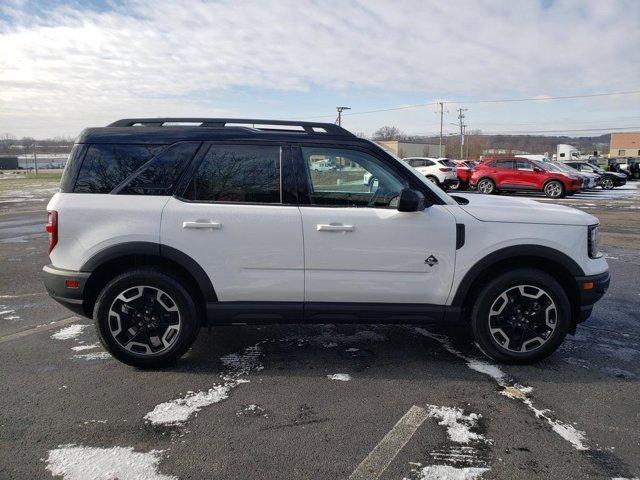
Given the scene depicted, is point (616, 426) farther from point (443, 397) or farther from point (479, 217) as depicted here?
point (479, 217)

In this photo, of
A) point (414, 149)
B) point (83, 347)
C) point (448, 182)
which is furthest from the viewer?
point (414, 149)

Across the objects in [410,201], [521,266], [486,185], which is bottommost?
[521,266]

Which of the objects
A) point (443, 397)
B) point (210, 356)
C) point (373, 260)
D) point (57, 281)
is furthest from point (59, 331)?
point (443, 397)

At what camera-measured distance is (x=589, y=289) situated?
3783 millimetres

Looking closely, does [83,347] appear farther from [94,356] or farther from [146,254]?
[146,254]

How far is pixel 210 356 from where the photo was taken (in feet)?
13.5

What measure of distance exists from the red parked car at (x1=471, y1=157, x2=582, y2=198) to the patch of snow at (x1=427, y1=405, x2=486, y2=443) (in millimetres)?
20039

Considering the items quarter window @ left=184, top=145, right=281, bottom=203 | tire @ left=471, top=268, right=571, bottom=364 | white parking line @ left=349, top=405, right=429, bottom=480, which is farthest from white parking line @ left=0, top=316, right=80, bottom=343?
tire @ left=471, top=268, right=571, bottom=364

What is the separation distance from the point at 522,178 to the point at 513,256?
63.8ft

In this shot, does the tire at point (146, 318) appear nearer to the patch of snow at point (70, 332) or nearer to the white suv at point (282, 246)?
the white suv at point (282, 246)

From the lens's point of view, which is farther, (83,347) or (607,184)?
(607,184)

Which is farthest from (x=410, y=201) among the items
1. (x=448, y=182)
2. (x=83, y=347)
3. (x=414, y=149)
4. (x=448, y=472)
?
(x=414, y=149)

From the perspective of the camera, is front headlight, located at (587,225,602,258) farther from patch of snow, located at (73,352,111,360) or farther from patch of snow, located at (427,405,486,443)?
patch of snow, located at (73,352,111,360)

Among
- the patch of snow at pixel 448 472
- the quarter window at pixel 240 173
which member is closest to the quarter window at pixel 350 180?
the quarter window at pixel 240 173
